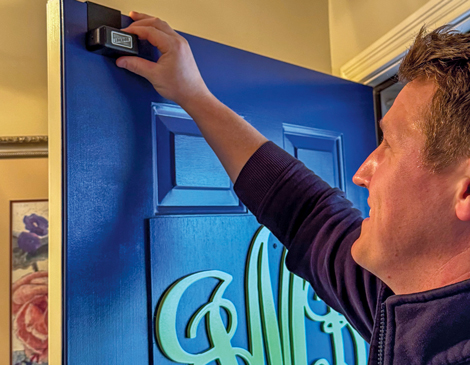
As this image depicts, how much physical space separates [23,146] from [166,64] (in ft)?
2.10

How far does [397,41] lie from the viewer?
1196mm

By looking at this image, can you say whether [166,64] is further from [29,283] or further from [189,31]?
[29,283]

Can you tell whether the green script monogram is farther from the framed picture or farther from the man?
the framed picture

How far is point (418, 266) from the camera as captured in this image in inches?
26.4

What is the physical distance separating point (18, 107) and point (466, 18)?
1.21 m

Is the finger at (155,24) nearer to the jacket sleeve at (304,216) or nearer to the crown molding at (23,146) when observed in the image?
the jacket sleeve at (304,216)

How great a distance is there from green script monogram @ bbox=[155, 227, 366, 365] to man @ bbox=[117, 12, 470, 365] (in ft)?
0.58

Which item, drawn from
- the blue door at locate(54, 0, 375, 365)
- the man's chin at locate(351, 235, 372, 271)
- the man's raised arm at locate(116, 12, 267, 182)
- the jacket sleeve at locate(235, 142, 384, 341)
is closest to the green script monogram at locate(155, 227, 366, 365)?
the blue door at locate(54, 0, 375, 365)

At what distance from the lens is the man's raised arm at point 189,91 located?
83 cm

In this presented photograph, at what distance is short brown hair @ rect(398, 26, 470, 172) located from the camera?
→ 0.61 m

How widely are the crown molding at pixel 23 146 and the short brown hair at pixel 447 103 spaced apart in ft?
3.37

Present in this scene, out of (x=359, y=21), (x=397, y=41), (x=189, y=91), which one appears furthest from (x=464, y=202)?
(x=359, y=21)

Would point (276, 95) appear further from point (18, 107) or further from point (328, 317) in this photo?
point (18, 107)

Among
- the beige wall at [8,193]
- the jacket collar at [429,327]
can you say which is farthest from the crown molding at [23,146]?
the jacket collar at [429,327]
